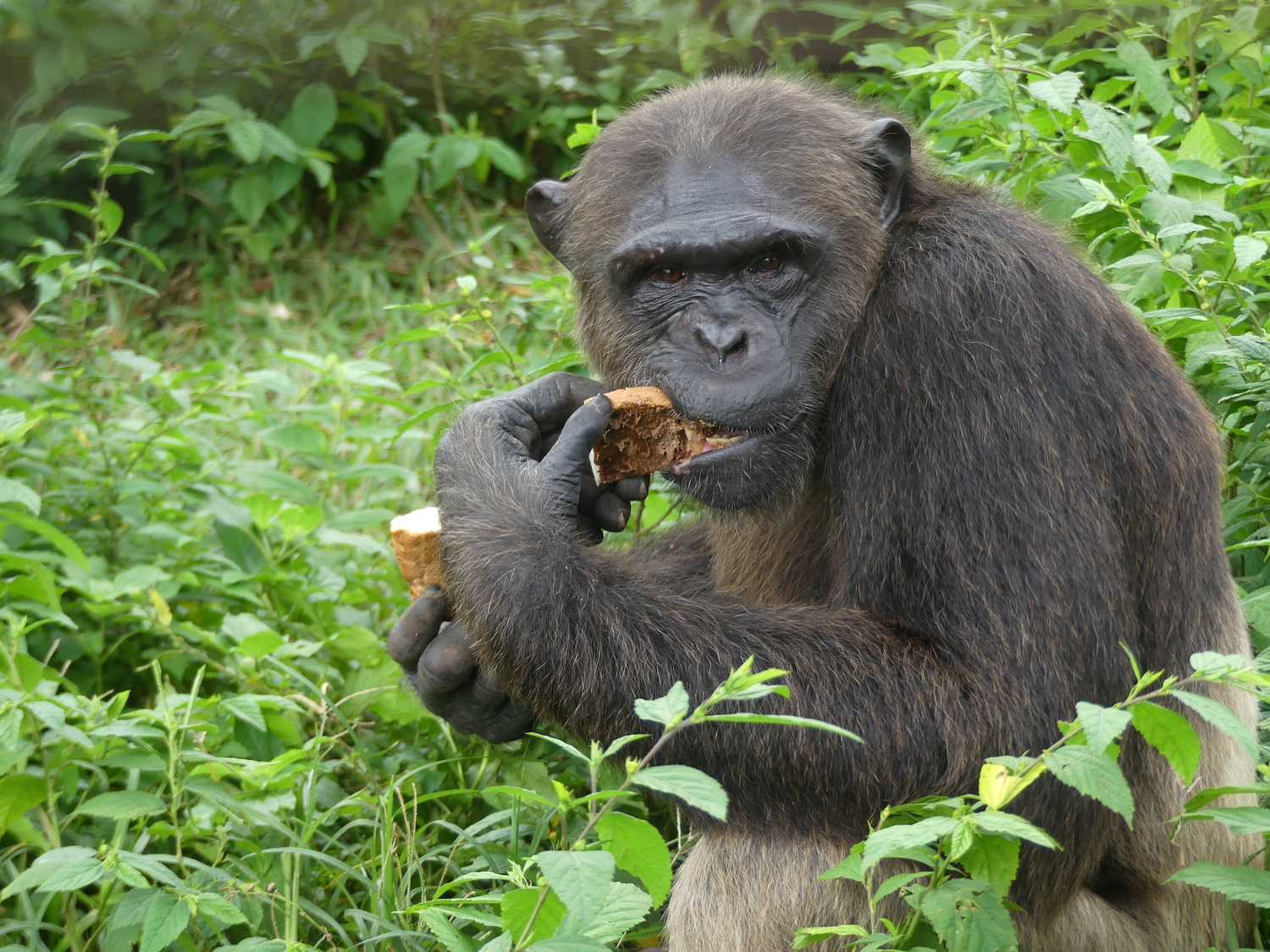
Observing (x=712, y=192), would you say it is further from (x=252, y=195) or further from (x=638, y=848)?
(x=252, y=195)

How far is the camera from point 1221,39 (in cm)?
585

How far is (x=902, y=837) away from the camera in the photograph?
8.50 feet

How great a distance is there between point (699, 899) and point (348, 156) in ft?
22.0

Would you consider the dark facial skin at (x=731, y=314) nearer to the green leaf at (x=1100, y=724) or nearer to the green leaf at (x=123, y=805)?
the green leaf at (x=1100, y=724)

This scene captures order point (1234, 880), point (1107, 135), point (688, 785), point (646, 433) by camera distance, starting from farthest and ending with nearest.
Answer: point (1107, 135) < point (646, 433) < point (1234, 880) < point (688, 785)

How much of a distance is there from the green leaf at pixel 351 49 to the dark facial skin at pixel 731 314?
5.06 meters

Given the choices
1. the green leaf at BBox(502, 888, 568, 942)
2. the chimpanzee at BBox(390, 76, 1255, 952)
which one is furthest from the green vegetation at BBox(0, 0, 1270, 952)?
the chimpanzee at BBox(390, 76, 1255, 952)

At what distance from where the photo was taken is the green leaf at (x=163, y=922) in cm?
324

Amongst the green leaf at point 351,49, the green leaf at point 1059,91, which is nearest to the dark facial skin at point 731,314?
the green leaf at point 1059,91

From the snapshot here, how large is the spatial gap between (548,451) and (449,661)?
719 mm

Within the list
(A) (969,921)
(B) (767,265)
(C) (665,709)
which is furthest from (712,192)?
(A) (969,921)

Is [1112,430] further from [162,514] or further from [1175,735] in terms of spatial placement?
[162,514]

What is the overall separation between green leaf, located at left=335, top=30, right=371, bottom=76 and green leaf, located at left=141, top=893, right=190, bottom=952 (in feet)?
20.6

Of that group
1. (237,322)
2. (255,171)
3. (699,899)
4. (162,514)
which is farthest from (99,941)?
(255,171)
